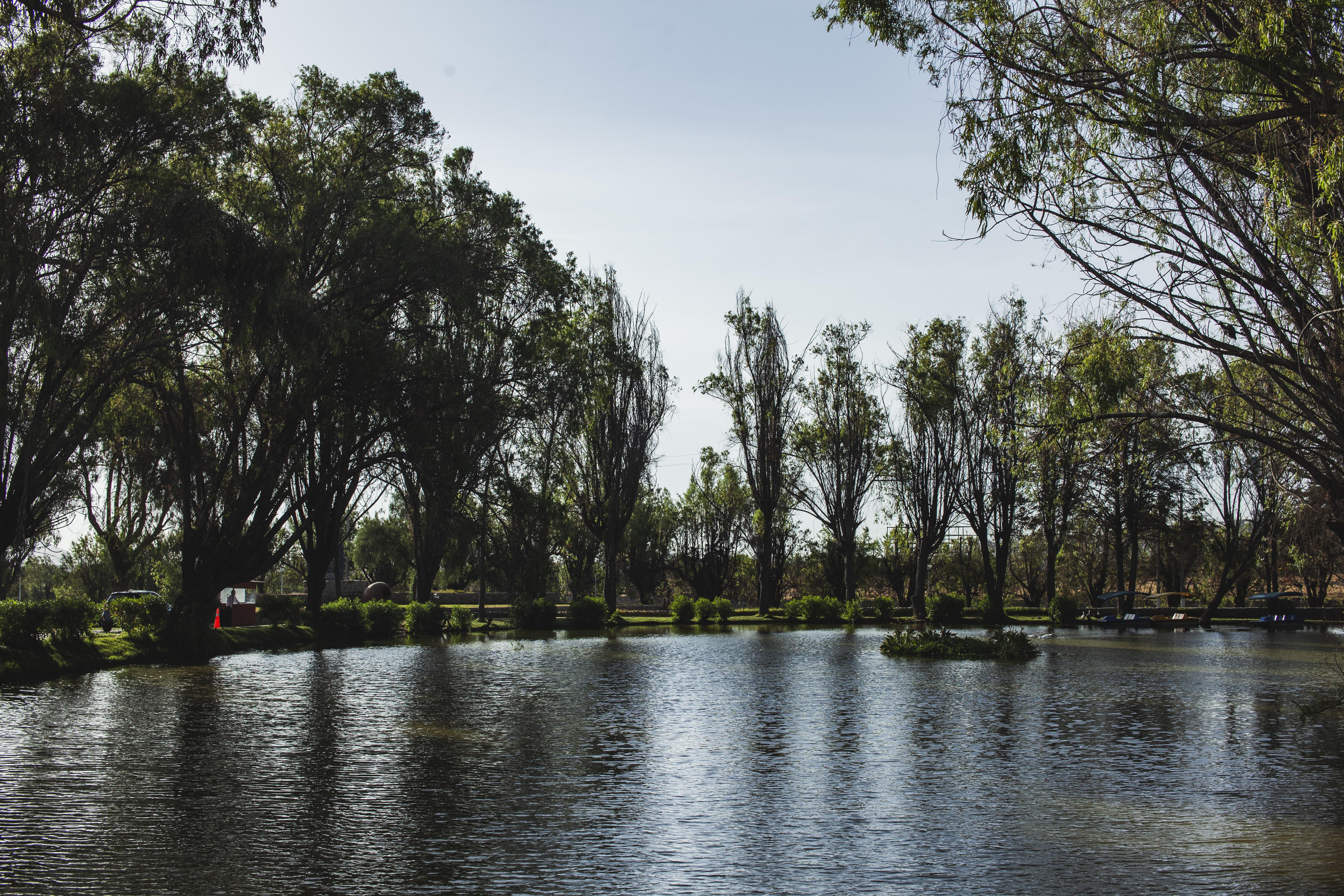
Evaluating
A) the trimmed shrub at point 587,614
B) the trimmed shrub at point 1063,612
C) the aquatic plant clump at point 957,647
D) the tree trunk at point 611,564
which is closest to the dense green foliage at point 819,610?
the tree trunk at point 611,564

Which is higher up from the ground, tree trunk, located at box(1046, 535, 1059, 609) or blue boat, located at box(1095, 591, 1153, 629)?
tree trunk, located at box(1046, 535, 1059, 609)

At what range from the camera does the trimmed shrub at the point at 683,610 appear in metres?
44.8

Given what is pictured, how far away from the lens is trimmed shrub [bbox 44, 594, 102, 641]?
21547 mm

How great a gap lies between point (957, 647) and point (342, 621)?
19.8 metres

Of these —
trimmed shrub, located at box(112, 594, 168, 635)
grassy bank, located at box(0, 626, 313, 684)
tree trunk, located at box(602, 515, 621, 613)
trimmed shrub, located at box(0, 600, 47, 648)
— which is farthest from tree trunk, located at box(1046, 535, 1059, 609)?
trimmed shrub, located at box(0, 600, 47, 648)

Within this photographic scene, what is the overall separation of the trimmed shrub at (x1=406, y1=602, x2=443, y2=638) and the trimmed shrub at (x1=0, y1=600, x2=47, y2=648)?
14.9 m

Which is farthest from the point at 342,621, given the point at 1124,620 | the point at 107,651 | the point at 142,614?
the point at 1124,620

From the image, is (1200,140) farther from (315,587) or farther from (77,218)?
(315,587)

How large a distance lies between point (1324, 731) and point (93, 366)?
23.2 metres

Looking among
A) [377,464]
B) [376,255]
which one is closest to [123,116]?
[376,255]

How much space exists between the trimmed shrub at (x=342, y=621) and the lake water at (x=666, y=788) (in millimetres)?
13715

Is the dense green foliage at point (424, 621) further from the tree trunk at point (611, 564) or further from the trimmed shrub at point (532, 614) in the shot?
the tree trunk at point (611, 564)

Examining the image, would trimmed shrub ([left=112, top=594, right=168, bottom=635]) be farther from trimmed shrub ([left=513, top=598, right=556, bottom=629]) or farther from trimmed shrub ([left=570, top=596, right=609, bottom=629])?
trimmed shrub ([left=570, top=596, right=609, bottom=629])

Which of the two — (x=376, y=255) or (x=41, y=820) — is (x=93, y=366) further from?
(x=41, y=820)
